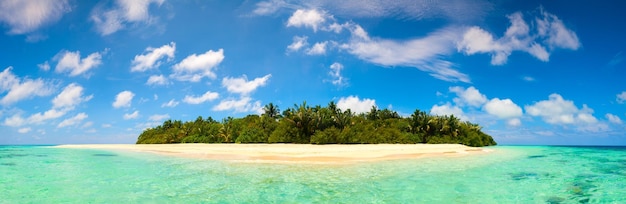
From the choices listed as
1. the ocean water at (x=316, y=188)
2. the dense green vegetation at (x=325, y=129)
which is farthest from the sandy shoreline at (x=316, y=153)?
the dense green vegetation at (x=325, y=129)

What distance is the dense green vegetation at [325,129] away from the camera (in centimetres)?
4484

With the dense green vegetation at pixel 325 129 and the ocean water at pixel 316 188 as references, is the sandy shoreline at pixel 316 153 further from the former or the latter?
the dense green vegetation at pixel 325 129

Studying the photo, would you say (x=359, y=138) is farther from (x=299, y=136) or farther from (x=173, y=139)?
(x=173, y=139)

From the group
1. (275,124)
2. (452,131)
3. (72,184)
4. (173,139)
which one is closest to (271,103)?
(275,124)

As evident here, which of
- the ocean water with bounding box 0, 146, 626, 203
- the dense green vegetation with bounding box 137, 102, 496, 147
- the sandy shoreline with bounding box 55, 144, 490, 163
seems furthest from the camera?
the dense green vegetation with bounding box 137, 102, 496, 147

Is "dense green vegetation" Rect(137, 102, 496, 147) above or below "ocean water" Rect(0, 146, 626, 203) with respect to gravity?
above

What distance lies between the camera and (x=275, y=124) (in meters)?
51.8

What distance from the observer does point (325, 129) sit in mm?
44281

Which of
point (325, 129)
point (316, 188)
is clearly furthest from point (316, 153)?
point (325, 129)

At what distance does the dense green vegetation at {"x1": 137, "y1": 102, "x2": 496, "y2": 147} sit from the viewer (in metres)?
44.8

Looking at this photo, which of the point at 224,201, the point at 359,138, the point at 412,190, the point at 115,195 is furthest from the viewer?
the point at 359,138

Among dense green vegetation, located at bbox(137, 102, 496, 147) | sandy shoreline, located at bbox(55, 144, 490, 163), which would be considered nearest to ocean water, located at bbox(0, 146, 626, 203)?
sandy shoreline, located at bbox(55, 144, 490, 163)

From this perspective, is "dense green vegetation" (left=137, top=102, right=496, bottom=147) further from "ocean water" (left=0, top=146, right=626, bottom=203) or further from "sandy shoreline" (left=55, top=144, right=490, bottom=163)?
"ocean water" (left=0, top=146, right=626, bottom=203)

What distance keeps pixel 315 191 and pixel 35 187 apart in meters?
8.58
